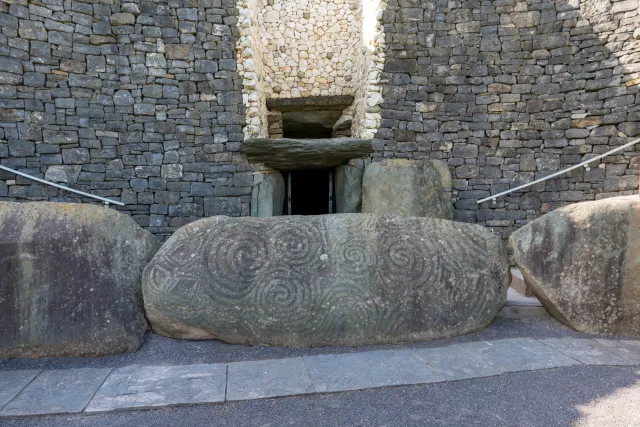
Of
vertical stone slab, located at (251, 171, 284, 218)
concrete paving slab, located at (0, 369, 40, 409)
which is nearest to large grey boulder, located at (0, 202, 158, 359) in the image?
concrete paving slab, located at (0, 369, 40, 409)

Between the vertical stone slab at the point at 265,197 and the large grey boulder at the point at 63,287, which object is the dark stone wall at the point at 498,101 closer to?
the vertical stone slab at the point at 265,197

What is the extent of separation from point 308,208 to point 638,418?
789 centimetres

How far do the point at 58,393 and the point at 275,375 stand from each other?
1196 mm

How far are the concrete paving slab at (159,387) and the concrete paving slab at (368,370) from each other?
0.58m

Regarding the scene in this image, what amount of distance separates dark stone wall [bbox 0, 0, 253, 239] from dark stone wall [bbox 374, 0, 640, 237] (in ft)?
8.35

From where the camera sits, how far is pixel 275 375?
2.31 meters

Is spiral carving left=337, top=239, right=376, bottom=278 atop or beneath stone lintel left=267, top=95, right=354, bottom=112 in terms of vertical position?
beneath

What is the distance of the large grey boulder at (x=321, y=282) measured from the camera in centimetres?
266

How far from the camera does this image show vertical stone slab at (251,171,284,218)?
5977 millimetres

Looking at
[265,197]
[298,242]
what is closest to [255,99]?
[265,197]

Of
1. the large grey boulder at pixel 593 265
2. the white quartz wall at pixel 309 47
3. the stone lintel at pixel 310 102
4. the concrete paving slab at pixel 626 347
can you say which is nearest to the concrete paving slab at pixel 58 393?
the large grey boulder at pixel 593 265

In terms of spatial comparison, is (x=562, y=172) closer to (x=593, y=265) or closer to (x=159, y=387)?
(x=593, y=265)

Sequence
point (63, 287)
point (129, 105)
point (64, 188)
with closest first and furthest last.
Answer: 1. point (63, 287)
2. point (64, 188)
3. point (129, 105)

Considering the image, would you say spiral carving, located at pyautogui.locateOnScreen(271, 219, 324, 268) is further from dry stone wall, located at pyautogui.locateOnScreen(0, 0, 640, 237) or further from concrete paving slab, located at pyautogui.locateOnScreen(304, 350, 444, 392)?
dry stone wall, located at pyautogui.locateOnScreen(0, 0, 640, 237)
